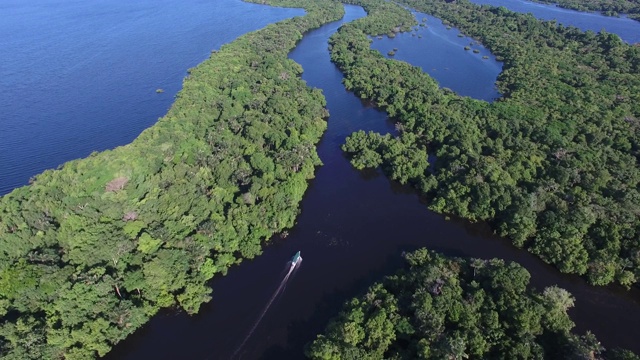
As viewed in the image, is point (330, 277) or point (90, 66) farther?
point (90, 66)

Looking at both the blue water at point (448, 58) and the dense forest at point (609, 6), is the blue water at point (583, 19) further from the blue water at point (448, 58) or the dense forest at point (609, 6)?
the blue water at point (448, 58)

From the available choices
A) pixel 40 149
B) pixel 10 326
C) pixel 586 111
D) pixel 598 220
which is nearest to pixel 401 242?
pixel 598 220

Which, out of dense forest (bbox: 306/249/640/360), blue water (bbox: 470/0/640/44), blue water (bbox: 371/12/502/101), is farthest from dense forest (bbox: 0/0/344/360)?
blue water (bbox: 470/0/640/44)

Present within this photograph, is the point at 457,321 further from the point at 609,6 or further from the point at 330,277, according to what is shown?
the point at 609,6

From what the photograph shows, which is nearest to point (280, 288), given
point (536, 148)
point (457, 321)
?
point (457, 321)

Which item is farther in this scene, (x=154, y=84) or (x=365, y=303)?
(x=154, y=84)

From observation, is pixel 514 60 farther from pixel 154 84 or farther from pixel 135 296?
pixel 135 296

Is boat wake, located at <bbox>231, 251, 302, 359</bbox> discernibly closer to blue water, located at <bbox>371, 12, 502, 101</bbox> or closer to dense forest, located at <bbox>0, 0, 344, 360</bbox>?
dense forest, located at <bbox>0, 0, 344, 360</bbox>
